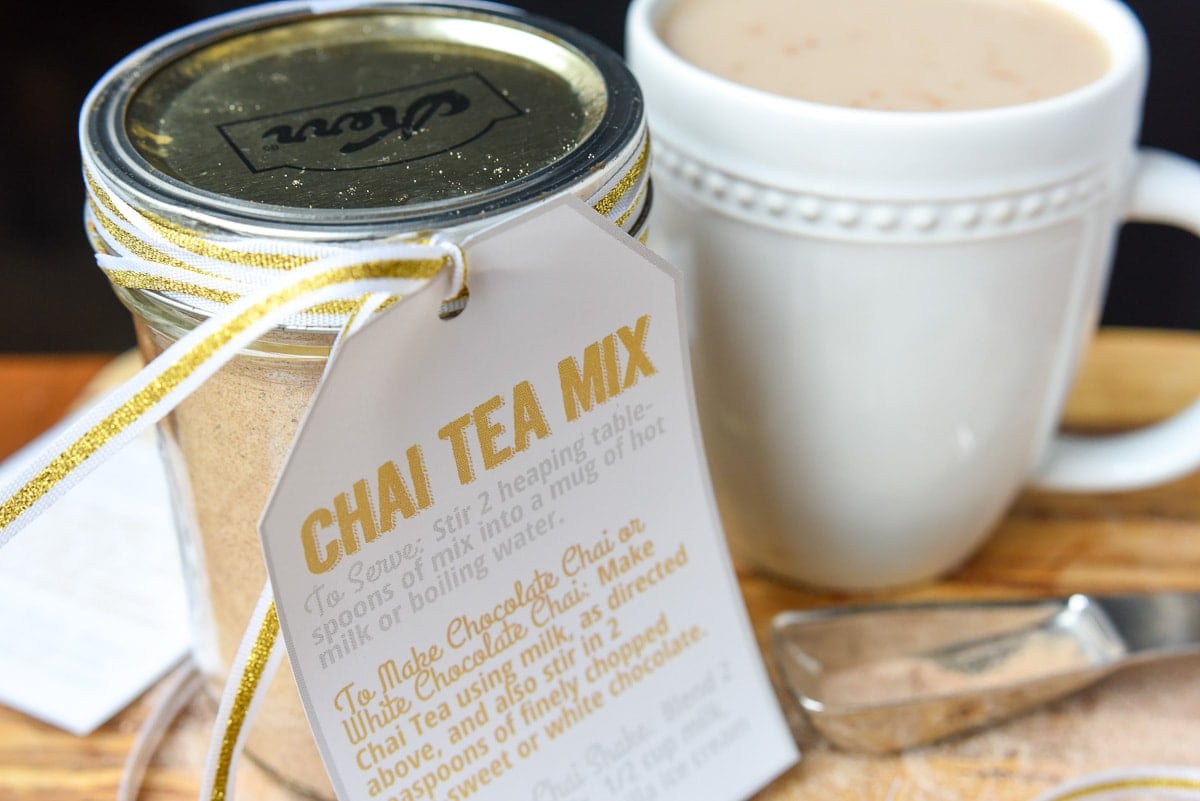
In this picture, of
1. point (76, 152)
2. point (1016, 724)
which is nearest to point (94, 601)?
point (1016, 724)

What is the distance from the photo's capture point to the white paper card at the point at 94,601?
46cm

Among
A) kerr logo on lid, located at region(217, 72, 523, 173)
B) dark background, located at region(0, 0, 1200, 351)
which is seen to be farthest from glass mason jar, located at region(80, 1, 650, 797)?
dark background, located at region(0, 0, 1200, 351)

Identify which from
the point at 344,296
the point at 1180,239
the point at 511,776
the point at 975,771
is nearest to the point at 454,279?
the point at 344,296

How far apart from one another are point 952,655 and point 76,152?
0.84 meters

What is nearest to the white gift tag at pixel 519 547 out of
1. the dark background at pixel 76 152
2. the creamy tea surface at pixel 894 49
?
the creamy tea surface at pixel 894 49

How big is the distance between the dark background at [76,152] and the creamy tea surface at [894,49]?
0.44 m

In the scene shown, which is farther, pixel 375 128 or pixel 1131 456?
pixel 1131 456

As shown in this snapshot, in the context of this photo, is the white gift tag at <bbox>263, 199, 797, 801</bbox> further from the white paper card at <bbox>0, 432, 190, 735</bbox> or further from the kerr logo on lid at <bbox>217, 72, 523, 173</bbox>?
the white paper card at <bbox>0, 432, 190, 735</bbox>

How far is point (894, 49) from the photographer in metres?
0.46

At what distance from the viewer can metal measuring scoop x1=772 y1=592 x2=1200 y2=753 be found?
0.44m

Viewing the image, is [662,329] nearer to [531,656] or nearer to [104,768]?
[531,656]

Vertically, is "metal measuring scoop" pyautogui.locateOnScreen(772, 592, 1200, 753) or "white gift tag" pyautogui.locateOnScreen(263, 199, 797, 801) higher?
Answer: "white gift tag" pyautogui.locateOnScreen(263, 199, 797, 801)

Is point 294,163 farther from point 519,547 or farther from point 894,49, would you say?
point 894,49

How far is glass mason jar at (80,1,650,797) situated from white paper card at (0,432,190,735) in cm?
5
